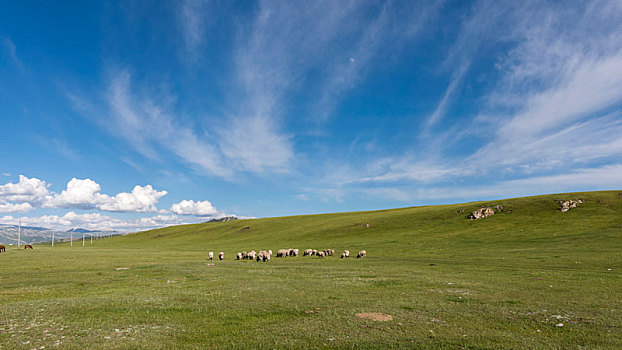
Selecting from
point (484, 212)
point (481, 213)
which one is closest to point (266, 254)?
point (481, 213)

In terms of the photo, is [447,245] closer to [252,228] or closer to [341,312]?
[341,312]

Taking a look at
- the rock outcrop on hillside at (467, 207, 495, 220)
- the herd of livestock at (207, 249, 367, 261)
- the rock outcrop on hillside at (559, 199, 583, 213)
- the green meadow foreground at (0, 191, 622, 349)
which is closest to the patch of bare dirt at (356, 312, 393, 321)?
the green meadow foreground at (0, 191, 622, 349)

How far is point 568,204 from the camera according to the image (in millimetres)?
87562

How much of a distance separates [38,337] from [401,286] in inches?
700

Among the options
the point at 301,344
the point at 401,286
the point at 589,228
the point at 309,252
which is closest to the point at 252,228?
the point at 309,252

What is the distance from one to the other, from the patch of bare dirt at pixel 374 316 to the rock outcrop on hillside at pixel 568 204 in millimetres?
96874

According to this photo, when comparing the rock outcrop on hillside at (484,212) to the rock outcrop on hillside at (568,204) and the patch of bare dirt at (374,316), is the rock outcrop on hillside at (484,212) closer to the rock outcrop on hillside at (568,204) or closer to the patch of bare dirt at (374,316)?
the rock outcrop on hillside at (568,204)

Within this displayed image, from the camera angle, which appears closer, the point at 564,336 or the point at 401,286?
the point at 564,336

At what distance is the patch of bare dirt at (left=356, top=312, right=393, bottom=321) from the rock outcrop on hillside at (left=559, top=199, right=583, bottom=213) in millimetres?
96874

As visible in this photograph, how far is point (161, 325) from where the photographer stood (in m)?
11.6

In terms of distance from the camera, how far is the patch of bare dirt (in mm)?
12242

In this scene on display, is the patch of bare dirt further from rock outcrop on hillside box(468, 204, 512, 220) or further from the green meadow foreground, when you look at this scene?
rock outcrop on hillside box(468, 204, 512, 220)

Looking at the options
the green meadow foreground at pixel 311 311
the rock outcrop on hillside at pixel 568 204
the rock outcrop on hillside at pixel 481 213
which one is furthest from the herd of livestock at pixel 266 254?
the rock outcrop on hillside at pixel 568 204

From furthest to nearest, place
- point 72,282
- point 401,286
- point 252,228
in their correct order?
1. point 252,228
2. point 72,282
3. point 401,286
